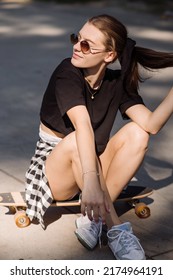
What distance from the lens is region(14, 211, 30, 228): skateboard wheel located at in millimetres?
3576

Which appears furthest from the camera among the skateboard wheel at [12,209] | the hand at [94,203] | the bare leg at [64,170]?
the skateboard wheel at [12,209]

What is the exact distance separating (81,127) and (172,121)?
7.53 ft

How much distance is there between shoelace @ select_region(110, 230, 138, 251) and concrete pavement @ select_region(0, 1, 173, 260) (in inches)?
4.2

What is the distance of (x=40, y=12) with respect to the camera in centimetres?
977

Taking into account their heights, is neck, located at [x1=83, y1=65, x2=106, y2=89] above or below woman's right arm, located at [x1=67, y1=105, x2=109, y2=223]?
above

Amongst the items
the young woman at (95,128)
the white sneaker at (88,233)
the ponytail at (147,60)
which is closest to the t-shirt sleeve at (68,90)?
the young woman at (95,128)

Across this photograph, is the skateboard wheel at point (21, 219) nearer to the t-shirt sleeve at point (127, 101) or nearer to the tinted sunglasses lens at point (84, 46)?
the t-shirt sleeve at point (127, 101)

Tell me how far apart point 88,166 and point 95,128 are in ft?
1.44

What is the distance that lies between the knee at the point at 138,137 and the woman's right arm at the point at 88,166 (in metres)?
0.24

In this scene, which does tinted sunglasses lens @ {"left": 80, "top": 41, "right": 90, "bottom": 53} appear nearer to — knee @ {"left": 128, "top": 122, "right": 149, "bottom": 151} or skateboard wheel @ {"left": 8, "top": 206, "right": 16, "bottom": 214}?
knee @ {"left": 128, "top": 122, "right": 149, "bottom": 151}

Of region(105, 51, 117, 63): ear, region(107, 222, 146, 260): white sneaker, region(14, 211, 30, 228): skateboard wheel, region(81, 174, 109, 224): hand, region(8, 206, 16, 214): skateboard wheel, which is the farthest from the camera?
region(8, 206, 16, 214): skateboard wheel

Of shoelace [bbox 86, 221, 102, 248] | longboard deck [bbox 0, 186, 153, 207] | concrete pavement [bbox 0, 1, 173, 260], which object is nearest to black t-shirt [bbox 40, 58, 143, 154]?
longboard deck [bbox 0, 186, 153, 207]

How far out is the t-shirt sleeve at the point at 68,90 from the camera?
3.38 meters

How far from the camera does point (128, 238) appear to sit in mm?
3330
